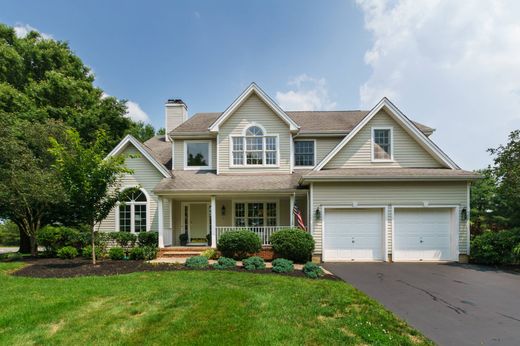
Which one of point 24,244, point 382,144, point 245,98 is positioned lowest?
point 24,244

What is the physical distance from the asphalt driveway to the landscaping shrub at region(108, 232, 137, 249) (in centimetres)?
919

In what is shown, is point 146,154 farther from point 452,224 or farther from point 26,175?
point 452,224

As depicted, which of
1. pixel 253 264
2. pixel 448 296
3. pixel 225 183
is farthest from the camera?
pixel 225 183

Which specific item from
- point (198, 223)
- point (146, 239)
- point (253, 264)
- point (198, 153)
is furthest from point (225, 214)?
point (253, 264)

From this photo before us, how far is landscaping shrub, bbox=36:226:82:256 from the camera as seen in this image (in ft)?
43.4

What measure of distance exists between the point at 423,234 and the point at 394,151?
3.99 metres

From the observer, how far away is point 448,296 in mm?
7160

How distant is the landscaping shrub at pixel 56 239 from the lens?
43.4 feet

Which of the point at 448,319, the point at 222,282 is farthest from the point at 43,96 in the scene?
the point at 448,319

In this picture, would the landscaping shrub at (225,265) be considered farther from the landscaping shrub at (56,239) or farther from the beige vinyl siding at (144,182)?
the landscaping shrub at (56,239)

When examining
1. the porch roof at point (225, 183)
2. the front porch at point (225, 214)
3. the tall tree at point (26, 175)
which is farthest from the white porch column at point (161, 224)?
the tall tree at point (26, 175)

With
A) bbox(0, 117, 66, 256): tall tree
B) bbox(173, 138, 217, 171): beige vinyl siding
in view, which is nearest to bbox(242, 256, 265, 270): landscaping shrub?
bbox(173, 138, 217, 171): beige vinyl siding

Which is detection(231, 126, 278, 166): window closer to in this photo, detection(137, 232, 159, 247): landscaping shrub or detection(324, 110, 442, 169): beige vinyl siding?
detection(324, 110, 442, 169): beige vinyl siding

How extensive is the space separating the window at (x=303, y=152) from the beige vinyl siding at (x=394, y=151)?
2.97 meters
